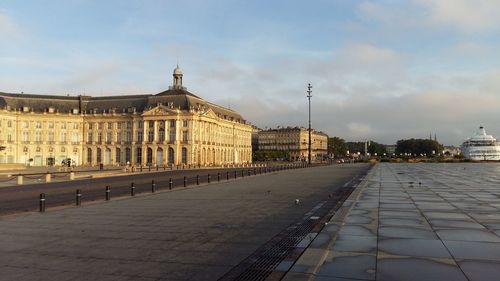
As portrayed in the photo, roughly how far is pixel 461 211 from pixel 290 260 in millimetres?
9204

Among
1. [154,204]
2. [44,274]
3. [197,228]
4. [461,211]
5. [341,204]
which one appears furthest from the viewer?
[154,204]

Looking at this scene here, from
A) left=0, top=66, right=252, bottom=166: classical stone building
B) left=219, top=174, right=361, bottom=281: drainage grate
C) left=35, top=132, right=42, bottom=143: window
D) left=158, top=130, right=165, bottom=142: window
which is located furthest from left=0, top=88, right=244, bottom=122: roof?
left=219, top=174, right=361, bottom=281: drainage grate

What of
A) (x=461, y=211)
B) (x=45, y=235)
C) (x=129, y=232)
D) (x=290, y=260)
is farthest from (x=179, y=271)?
(x=461, y=211)

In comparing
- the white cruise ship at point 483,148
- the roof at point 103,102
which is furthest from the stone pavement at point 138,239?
the white cruise ship at point 483,148

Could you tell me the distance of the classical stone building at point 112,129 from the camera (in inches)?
5472

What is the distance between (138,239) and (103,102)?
152 meters

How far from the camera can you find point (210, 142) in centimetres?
15088

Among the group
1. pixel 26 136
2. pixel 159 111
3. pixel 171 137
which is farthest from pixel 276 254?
pixel 26 136

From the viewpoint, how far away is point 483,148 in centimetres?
16550

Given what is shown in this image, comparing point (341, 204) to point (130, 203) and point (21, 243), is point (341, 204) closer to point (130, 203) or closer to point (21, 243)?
point (130, 203)

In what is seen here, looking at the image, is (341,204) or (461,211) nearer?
(461,211)

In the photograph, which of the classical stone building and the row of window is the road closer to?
the classical stone building

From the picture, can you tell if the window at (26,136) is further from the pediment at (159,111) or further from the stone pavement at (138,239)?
the stone pavement at (138,239)

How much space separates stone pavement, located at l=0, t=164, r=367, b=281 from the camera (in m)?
8.17
